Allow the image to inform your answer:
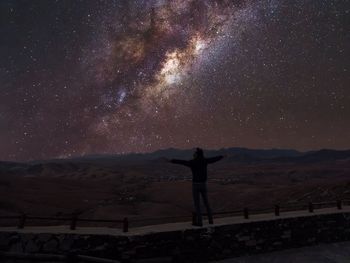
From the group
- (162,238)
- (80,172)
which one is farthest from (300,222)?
(80,172)

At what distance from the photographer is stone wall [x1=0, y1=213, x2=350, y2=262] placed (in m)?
9.16

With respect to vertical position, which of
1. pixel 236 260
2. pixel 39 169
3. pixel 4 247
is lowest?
pixel 236 260

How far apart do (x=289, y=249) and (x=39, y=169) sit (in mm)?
106576

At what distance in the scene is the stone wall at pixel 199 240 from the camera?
360 inches

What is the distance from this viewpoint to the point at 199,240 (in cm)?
1022

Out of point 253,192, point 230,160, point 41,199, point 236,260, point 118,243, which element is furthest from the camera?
point 230,160

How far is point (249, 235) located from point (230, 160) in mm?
167451

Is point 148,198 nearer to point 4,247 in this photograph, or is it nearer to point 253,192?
point 253,192

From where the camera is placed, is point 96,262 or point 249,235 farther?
point 249,235

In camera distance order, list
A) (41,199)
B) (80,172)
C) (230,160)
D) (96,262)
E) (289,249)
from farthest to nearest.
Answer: (230,160)
(80,172)
(41,199)
(289,249)
(96,262)

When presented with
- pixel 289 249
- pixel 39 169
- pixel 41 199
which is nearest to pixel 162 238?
pixel 289 249

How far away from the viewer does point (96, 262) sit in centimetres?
656

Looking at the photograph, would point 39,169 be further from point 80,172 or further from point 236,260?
point 236,260

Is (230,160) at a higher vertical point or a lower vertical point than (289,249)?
higher
